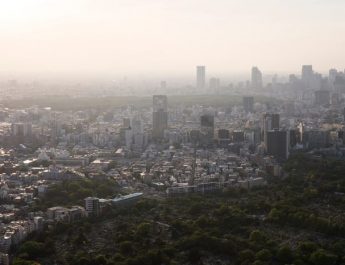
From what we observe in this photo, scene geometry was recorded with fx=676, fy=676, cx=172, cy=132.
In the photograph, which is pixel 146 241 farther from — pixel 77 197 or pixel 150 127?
pixel 150 127

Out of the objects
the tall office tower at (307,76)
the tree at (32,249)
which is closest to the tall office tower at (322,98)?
the tall office tower at (307,76)

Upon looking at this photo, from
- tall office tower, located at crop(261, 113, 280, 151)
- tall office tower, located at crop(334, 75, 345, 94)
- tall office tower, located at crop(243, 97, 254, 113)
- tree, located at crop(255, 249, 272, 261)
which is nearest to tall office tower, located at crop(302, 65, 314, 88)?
tall office tower, located at crop(334, 75, 345, 94)

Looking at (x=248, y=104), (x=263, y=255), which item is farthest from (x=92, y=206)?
(x=248, y=104)

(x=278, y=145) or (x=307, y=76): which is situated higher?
(x=307, y=76)

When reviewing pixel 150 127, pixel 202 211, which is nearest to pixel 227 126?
pixel 150 127

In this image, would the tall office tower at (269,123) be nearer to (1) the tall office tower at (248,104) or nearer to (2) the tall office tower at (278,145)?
(2) the tall office tower at (278,145)

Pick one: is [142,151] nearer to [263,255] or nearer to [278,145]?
[278,145]
